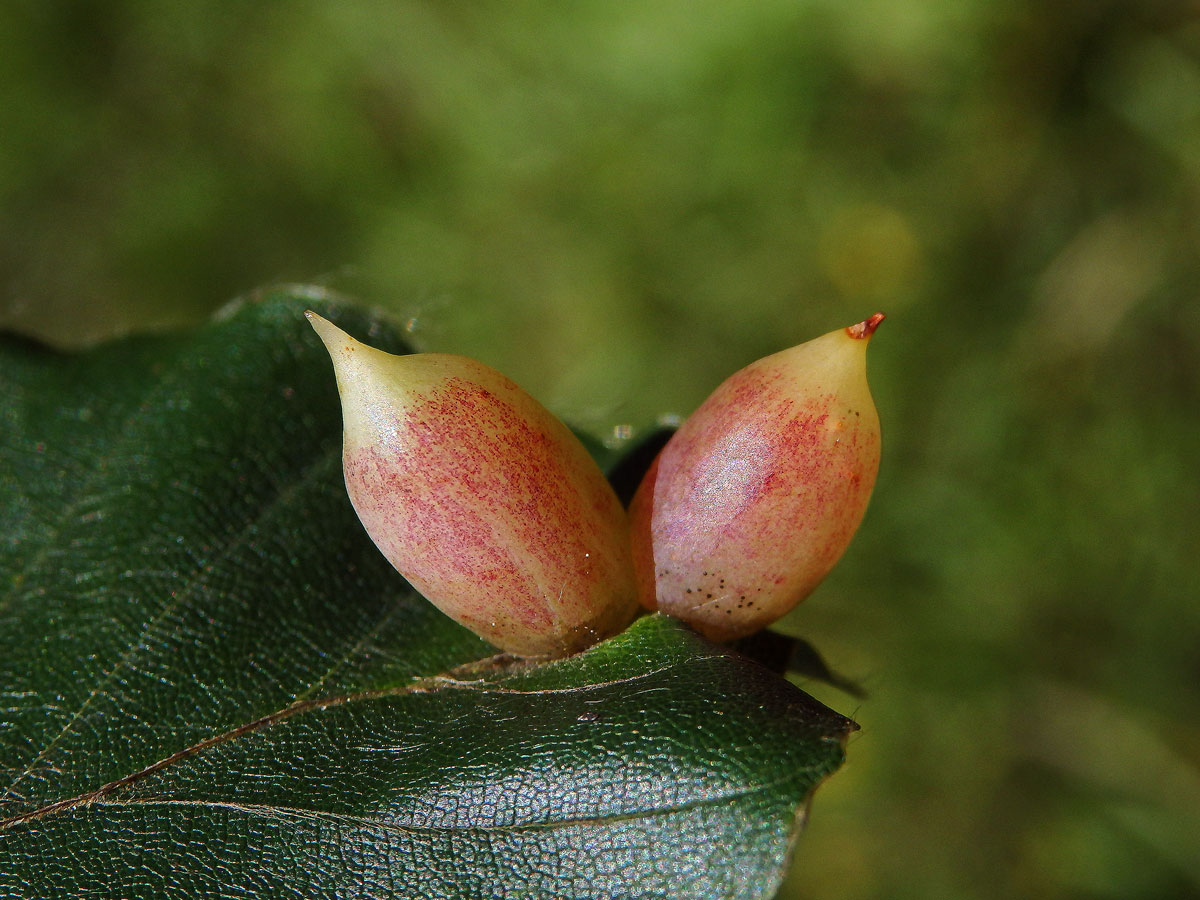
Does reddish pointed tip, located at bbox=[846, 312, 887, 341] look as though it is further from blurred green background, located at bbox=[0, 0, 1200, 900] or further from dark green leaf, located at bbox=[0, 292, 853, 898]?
blurred green background, located at bbox=[0, 0, 1200, 900]

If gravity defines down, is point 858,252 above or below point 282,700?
above

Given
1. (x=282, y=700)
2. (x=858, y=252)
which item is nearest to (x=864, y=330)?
(x=282, y=700)

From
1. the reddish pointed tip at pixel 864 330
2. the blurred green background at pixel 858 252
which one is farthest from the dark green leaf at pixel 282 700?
the blurred green background at pixel 858 252

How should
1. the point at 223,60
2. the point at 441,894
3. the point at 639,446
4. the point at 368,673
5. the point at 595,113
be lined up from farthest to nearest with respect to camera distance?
the point at 223,60, the point at 595,113, the point at 639,446, the point at 368,673, the point at 441,894

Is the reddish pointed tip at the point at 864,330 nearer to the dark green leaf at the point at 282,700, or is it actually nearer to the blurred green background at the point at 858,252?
the dark green leaf at the point at 282,700

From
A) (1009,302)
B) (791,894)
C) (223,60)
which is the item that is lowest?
(791,894)

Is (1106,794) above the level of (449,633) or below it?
below

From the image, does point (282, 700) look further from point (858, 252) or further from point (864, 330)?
point (858, 252)

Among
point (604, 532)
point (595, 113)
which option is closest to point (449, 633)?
point (604, 532)

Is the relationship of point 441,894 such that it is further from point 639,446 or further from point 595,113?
→ point 595,113
